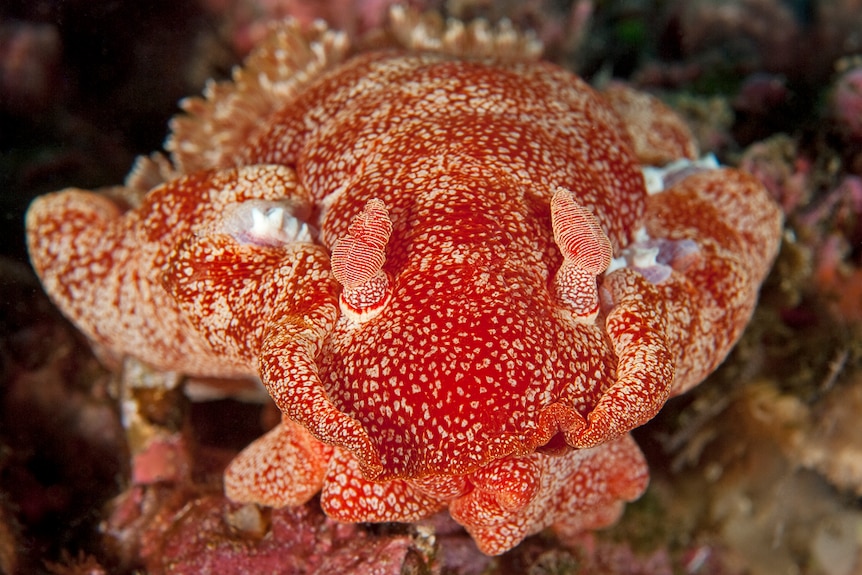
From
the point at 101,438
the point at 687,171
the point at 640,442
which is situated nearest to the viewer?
the point at 687,171

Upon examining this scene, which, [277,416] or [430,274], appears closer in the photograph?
[430,274]

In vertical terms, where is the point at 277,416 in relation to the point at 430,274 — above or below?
below

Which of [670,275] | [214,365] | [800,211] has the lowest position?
[800,211]

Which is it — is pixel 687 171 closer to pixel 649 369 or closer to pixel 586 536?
pixel 649 369

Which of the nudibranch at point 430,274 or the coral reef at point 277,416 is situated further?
the coral reef at point 277,416

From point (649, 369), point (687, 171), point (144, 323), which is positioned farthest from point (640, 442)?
point (144, 323)

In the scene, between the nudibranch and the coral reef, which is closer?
the nudibranch

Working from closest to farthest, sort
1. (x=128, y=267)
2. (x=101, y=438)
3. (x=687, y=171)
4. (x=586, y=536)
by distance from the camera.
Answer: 1. (x=128, y=267)
2. (x=687, y=171)
3. (x=586, y=536)
4. (x=101, y=438)

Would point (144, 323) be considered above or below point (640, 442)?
above
